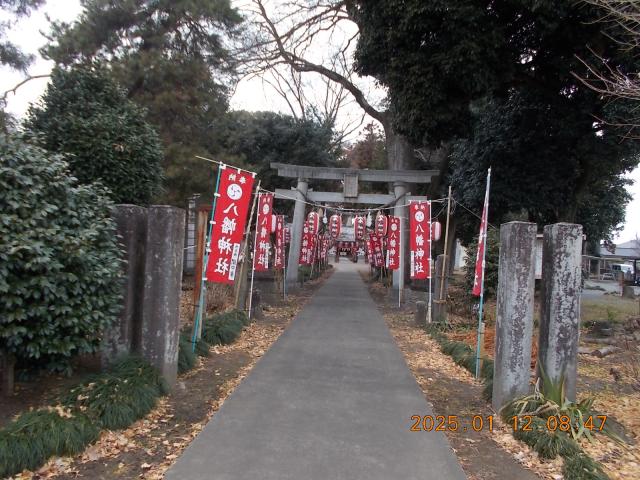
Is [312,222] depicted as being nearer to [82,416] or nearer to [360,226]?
[360,226]

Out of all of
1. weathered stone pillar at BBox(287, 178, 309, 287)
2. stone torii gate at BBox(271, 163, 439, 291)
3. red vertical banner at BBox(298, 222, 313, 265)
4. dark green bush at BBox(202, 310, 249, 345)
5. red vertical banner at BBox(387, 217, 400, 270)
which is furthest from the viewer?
red vertical banner at BBox(298, 222, 313, 265)

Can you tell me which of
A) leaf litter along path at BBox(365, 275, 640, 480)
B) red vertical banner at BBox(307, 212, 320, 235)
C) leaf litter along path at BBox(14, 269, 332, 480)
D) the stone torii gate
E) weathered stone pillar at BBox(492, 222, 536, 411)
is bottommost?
leaf litter along path at BBox(14, 269, 332, 480)

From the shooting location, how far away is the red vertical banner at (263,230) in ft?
37.5

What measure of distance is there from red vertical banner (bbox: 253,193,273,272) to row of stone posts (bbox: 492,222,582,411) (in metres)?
7.13

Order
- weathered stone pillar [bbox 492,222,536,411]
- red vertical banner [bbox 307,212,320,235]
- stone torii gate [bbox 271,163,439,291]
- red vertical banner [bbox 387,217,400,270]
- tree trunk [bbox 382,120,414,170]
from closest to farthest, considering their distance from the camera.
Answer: weathered stone pillar [bbox 492,222,536,411] → red vertical banner [bbox 387,217,400,270] → stone torii gate [bbox 271,163,439,291] → tree trunk [bbox 382,120,414,170] → red vertical banner [bbox 307,212,320,235]

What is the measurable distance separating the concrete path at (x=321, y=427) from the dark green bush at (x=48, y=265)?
1450mm

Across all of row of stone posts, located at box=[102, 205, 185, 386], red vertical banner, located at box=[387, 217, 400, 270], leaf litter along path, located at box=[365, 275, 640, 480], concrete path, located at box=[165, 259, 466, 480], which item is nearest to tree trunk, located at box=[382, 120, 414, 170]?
red vertical banner, located at box=[387, 217, 400, 270]

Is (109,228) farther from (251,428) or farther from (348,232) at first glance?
(348,232)

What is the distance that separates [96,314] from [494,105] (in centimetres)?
1222

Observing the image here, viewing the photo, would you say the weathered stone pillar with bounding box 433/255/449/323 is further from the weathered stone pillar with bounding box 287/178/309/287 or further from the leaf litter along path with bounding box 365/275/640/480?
the weathered stone pillar with bounding box 287/178/309/287

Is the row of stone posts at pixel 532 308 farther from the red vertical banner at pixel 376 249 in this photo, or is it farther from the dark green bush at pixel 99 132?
the red vertical banner at pixel 376 249

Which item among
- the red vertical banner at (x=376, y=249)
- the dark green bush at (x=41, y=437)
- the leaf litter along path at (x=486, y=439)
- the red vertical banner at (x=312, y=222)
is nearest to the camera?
the dark green bush at (x=41, y=437)

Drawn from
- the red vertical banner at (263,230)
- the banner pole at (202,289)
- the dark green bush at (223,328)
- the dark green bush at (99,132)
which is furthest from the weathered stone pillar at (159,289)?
the red vertical banner at (263,230)

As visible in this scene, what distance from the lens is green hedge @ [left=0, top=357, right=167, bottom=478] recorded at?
11.3ft
